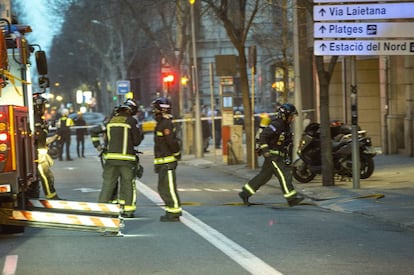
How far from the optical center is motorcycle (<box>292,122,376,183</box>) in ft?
57.2

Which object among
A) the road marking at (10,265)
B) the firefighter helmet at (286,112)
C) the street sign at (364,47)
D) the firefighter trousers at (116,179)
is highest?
the street sign at (364,47)

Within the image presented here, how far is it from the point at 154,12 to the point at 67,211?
93.6 feet

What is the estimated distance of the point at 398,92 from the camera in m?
24.6

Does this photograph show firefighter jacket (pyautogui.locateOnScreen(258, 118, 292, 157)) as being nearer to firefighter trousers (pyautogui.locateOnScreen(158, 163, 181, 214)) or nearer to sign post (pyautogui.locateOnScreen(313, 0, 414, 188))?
sign post (pyautogui.locateOnScreen(313, 0, 414, 188))

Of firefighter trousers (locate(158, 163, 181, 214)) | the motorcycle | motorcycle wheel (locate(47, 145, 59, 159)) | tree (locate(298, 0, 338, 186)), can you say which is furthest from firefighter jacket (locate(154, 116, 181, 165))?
motorcycle wheel (locate(47, 145, 59, 159))

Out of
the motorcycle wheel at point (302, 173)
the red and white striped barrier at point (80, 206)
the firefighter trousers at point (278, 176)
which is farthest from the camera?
the motorcycle wheel at point (302, 173)

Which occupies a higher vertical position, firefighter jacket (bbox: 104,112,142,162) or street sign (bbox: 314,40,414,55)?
street sign (bbox: 314,40,414,55)

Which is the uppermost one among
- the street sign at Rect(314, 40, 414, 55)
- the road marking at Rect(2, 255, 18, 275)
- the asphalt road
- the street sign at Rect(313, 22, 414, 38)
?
the street sign at Rect(313, 22, 414, 38)

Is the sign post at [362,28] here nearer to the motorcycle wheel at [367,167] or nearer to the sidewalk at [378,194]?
the sidewalk at [378,194]

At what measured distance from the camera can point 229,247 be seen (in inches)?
378

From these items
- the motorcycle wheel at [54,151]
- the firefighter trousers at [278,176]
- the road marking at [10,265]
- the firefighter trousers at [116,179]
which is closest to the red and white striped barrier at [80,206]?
the firefighter trousers at [116,179]

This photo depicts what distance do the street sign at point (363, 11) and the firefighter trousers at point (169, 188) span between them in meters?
4.53

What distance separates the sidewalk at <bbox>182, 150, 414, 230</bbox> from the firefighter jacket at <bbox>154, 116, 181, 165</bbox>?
321 centimetres

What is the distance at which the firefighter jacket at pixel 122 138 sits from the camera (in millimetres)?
12062
